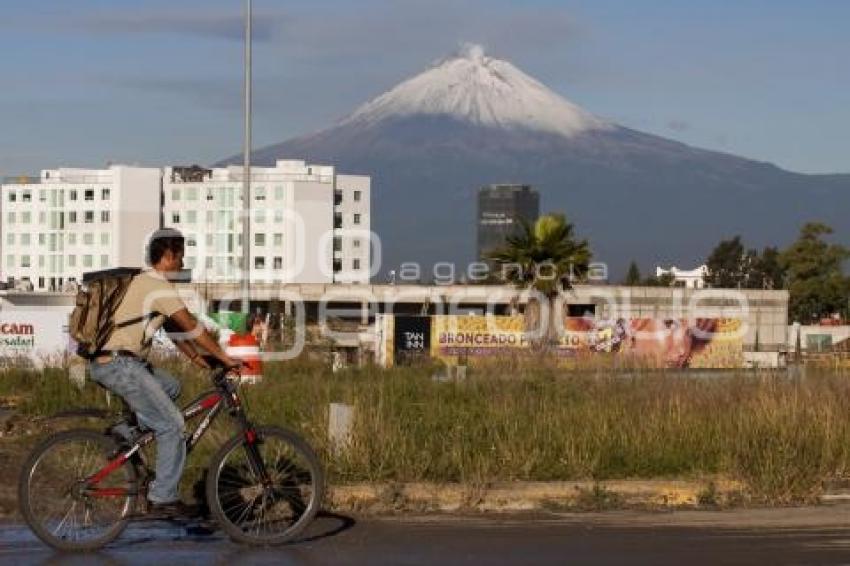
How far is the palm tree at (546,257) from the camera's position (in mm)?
59750

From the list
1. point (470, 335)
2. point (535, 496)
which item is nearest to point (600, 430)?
point (535, 496)

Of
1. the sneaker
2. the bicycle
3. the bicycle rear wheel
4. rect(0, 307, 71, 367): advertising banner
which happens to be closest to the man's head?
the bicycle

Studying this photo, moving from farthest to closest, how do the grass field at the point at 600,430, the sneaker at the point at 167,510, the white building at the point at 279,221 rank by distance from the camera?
the white building at the point at 279,221
the grass field at the point at 600,430
the sneaker at the point at 167,510

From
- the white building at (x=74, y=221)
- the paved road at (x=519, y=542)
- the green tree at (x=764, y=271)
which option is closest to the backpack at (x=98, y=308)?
the paved road at (x=519, y=542)

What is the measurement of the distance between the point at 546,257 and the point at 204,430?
52.1 m

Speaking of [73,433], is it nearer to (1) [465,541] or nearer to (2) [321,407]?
(1) [465,541]

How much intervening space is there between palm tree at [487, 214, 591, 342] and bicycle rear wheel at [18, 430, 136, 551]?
168ft

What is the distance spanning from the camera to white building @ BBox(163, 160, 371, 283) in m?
138

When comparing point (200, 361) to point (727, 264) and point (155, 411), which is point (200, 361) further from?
point (727, 264)

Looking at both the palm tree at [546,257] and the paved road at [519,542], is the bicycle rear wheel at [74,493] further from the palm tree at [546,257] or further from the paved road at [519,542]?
the palm tree at [546,257]

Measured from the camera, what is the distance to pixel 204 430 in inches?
343

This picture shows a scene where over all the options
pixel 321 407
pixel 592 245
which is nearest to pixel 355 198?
pixel 592 245

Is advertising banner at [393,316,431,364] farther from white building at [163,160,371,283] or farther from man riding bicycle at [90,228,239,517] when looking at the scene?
white building at [163,160,371,283]

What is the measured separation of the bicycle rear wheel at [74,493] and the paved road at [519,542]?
138mm
